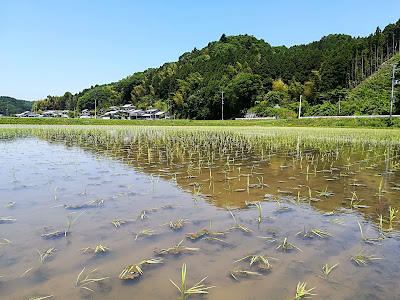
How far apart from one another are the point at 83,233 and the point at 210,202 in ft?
5.83

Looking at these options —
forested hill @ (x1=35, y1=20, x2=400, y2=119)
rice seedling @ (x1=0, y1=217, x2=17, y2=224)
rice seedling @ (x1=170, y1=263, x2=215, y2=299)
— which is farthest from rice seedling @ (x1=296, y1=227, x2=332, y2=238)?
forested hill @ (x1=35, y1=20, x2=400, y2=119)

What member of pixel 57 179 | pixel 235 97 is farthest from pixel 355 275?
pixel 235 97

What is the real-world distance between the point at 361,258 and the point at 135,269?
6.33 feet

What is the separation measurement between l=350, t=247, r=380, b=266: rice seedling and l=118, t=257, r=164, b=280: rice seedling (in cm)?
166

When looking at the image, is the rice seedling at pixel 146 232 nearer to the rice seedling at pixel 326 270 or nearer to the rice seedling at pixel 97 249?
the rice seedling at pixel 97 249

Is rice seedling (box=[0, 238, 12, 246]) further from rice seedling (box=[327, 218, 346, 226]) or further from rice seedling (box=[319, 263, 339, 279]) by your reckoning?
rice seedling (box=[327, 218, 346, 226])

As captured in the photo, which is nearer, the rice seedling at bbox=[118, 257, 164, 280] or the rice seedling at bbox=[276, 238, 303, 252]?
the rice seedling at bbox=[118, 257, 164, 280]

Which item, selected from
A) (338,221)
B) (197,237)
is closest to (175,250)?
(197,237)

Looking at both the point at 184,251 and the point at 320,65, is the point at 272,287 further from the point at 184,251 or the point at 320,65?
the point at 320,65

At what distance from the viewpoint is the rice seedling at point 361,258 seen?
2.23 meters

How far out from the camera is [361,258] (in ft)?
7.52

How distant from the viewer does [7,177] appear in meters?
5.14

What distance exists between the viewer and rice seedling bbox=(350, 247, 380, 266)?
2.23 m

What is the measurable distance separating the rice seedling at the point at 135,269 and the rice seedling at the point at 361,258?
5.45 feet
